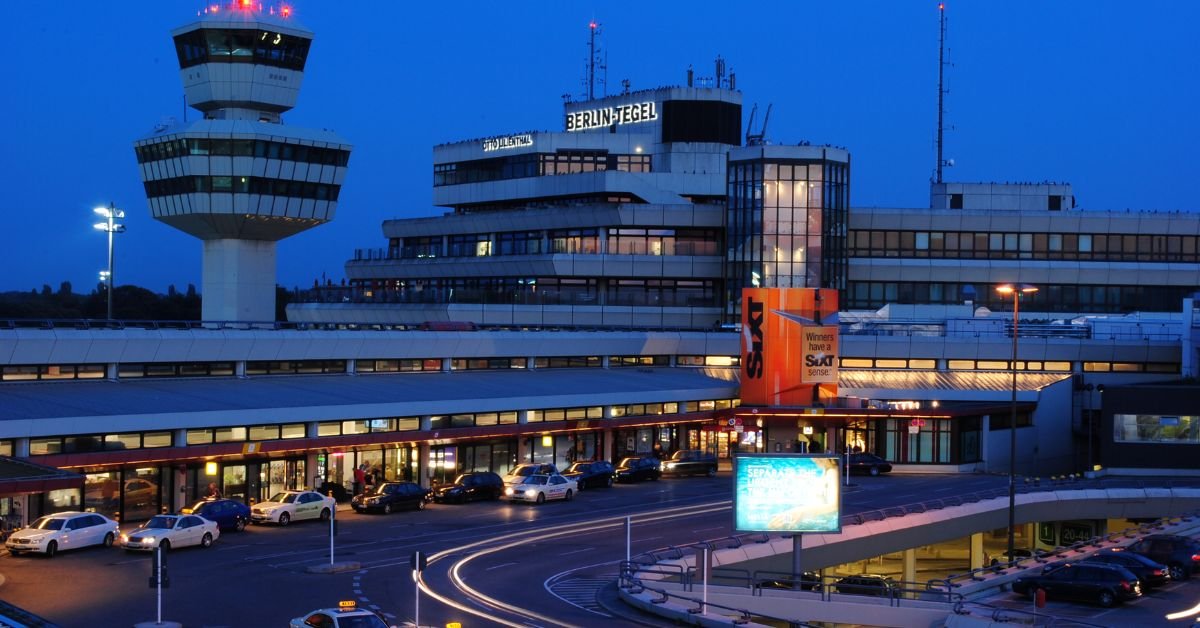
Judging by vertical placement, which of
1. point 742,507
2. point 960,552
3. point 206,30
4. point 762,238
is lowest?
point 960,552

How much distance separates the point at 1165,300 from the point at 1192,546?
64.1 meters

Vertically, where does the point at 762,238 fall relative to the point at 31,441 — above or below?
above

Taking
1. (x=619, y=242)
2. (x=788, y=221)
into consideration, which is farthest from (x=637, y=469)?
(x=619, y=242)

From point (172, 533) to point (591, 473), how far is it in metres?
26.1

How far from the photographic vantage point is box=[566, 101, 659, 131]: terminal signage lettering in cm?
12019

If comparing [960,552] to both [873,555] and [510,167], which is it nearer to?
[873,555]

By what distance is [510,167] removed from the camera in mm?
123500

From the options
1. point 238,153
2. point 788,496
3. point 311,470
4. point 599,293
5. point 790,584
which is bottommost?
point 790,584

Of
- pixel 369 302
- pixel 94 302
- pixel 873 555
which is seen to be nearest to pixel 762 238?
pixel 369 302

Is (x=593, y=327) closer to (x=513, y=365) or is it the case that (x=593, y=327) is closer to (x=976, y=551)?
(x=513, y=365)

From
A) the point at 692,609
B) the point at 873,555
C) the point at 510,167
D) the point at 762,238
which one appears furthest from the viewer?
the point at 510,167

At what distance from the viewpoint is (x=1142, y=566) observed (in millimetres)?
47812

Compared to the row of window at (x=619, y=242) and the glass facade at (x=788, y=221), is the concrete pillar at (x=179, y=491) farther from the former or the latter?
the row of window at (x=619, y=242)

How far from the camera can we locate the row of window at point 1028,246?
361ft
